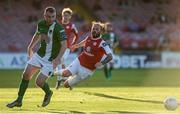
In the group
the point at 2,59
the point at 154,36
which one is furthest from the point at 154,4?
the point at 2,59

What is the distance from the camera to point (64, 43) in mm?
13977

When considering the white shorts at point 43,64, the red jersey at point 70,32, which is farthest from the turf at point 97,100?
the red jersey at point 70,32

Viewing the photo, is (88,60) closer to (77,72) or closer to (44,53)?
(77,72)

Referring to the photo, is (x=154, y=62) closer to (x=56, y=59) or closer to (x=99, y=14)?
(x=99, y=14)

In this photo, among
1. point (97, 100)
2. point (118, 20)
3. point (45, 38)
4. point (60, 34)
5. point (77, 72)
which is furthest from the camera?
point (118, 20)

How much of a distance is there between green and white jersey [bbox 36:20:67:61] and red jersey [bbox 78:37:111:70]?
323cm

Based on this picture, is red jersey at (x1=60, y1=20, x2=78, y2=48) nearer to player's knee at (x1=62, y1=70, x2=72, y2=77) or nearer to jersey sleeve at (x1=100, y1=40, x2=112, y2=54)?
player's knee at (x1=62, y1=70, x2=72, y2=77)

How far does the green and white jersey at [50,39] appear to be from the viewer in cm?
1413

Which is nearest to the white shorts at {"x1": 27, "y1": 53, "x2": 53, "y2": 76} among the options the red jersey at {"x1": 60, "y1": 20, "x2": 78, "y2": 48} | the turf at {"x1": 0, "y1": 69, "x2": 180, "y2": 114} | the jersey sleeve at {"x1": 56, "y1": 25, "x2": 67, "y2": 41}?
the jersey sleeve at {"x1": 56, "y1": 25, "x2": 67, "y2": 41}

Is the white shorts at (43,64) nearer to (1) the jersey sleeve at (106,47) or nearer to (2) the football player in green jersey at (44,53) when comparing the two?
(2) the football player in green jersey at (44,53)

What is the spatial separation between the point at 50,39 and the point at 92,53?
3606 millimetres

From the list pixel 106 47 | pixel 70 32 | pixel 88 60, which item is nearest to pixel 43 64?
pixel 106 47

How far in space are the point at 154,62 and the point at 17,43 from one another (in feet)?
33.1

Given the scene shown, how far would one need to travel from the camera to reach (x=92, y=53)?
58.1 ft
